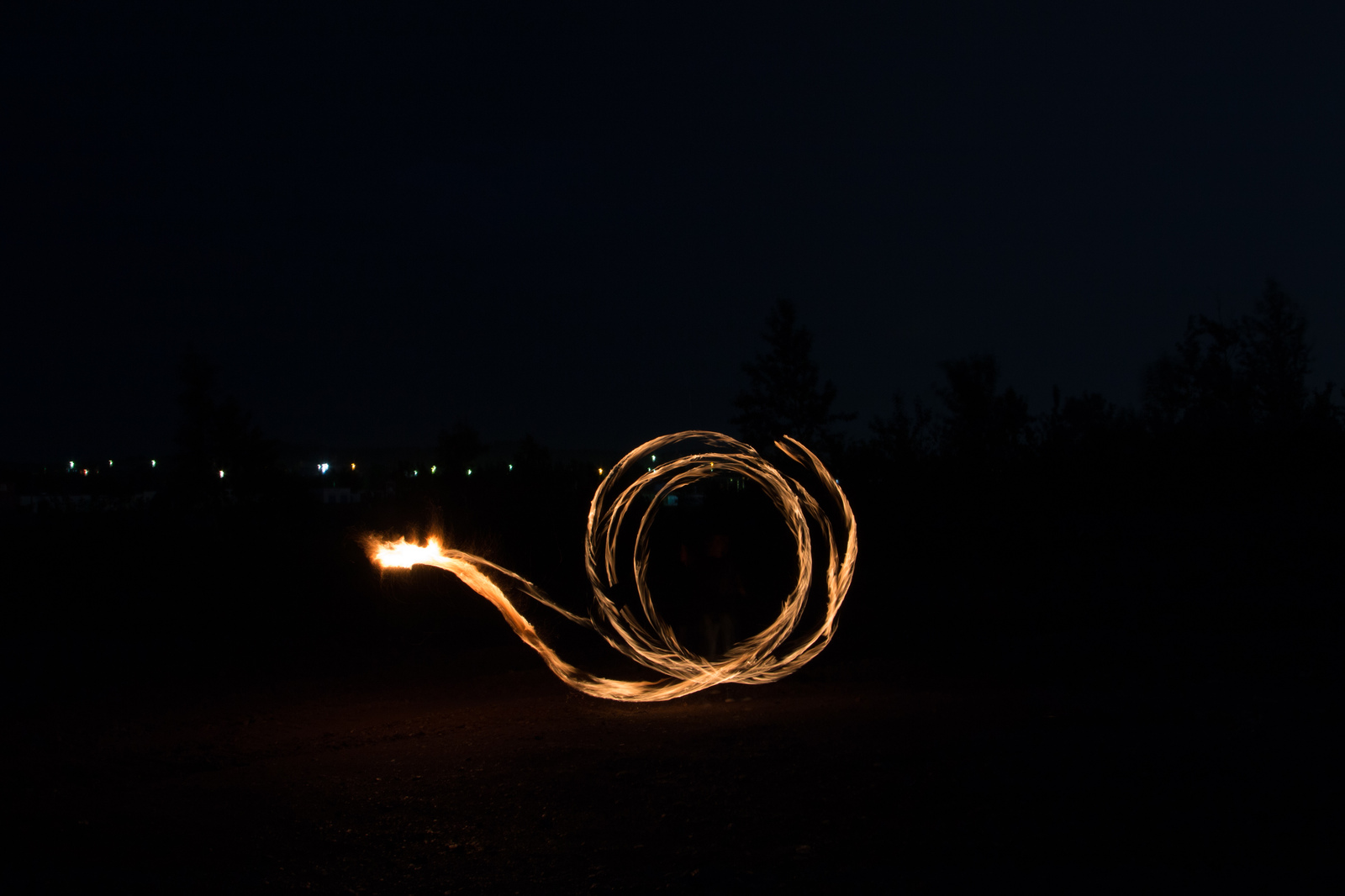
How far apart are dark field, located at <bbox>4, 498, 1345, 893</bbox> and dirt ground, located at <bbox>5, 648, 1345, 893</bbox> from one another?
0.07 feet

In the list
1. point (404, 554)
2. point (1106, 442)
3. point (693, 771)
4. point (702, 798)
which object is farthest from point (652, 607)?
point (1106, 442)

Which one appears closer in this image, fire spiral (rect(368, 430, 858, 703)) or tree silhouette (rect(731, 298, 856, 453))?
fire spiral (rect(368, 430, 858, 703))

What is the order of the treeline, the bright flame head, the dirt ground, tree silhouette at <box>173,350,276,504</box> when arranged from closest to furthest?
the dirt ground → the bright flame head → the treeline → tree silhouette at <box>173,350,276,504</box>

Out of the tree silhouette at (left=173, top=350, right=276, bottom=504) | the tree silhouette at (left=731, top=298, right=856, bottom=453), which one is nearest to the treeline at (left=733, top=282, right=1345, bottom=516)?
the tree silhouette at (left=731, top=298, right=856, bottom=453)

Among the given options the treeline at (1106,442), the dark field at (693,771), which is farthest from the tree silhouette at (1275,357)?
the dark field at (693,771)

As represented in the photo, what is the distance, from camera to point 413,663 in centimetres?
1074

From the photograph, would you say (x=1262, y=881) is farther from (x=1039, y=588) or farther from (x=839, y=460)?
(x=839, y=460)

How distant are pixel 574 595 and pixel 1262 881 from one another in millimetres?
10708

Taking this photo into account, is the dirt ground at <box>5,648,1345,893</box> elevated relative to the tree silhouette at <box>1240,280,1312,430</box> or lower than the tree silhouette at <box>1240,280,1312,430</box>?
lower

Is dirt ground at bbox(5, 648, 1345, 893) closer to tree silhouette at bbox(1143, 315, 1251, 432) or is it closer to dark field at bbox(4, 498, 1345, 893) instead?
dark field at bbox(4, 498, 1345, 893)

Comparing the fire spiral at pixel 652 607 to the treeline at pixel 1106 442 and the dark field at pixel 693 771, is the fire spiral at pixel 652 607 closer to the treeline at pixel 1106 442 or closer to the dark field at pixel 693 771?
the dark field at pixel 693 771

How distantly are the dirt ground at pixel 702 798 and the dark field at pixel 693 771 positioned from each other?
2 centimetres

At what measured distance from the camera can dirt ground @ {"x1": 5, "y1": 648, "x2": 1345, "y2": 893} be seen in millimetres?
4145

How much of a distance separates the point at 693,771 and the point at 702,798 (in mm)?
494
